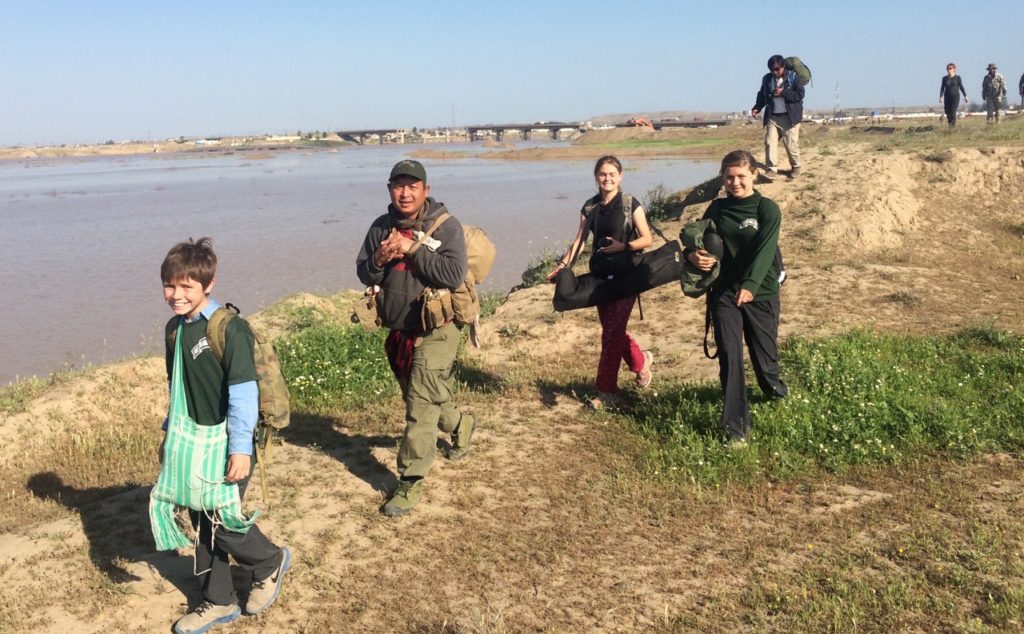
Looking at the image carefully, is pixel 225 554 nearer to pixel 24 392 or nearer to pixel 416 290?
pixel 416 290

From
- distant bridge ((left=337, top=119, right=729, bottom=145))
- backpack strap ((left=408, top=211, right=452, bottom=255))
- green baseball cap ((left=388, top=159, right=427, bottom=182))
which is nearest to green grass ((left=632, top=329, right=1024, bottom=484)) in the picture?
backpack strap ((left=408, top=211, right=452, bottom=255))

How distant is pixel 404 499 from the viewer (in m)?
5.15

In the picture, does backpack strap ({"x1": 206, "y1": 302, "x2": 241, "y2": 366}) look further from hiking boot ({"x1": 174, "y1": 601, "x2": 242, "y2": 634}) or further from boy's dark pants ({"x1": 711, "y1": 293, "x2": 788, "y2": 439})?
boy's dark pants ({"x1": 711, "y1": 293, "x2": 788, "y2": 439})

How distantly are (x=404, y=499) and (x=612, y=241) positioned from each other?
2490 mm

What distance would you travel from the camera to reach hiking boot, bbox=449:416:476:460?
5.84m

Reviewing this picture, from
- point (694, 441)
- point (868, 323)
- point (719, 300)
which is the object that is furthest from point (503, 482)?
point (868, 323)

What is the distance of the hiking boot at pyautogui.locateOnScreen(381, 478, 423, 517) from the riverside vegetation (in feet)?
0.39

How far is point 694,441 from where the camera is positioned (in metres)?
5.79

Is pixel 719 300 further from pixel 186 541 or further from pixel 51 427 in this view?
pixel 51 427

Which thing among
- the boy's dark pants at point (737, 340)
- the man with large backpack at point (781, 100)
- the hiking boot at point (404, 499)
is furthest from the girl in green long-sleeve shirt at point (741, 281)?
the man with large backpack at point (781, 100)

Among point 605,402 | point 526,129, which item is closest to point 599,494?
point 605,402

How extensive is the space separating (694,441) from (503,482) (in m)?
1.39

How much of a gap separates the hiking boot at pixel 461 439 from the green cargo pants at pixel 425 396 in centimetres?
68

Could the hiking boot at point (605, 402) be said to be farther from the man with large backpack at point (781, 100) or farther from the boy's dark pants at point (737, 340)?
the man with large backpack at point (781, 100)
